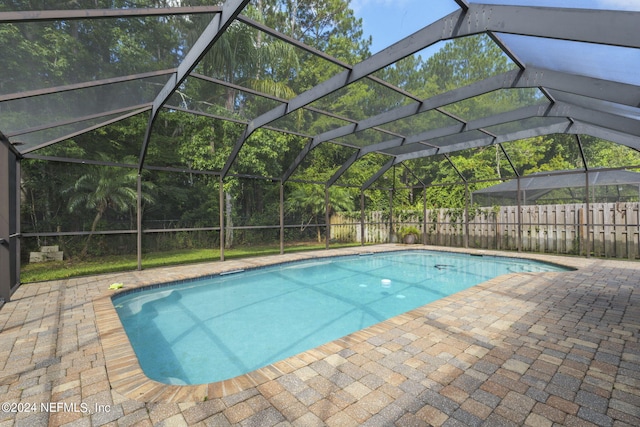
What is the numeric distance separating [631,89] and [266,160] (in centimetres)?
1086

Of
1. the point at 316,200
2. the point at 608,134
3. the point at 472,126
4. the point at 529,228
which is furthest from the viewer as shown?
the point at 316,200

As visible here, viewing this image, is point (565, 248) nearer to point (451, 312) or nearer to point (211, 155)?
point (451, 312)

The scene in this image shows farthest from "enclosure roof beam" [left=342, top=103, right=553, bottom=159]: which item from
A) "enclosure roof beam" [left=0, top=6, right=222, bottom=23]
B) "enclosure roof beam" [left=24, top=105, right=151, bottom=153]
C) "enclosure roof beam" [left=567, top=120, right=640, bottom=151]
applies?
"enclosure roof beam" [left=24, top=105, right=151, bottom=153]

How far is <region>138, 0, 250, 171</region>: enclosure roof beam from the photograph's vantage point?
10.6 ft

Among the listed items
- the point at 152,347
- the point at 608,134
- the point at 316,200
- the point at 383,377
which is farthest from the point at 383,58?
the point at 316,200

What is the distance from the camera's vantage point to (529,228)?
Answer: 34.1ft

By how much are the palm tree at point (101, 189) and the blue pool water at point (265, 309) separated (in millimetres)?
5841

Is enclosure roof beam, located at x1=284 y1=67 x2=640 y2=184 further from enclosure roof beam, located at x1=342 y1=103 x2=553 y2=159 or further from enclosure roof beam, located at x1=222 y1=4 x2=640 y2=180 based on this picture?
enclosure roof beam, located at x1=342 y1=103 x2=553 y2=159

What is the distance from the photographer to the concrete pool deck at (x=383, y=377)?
1873mm

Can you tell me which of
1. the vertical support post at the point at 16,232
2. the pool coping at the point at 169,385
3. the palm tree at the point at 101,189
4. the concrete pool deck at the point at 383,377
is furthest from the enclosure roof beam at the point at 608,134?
the palm tree at the point at 101,189

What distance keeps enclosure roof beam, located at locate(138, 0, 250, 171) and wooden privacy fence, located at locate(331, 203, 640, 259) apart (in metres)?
10.1

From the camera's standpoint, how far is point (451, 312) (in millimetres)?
3904

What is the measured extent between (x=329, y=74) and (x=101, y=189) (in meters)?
8.65

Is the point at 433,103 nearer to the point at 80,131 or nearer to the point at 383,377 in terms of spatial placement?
the point at 383,377
